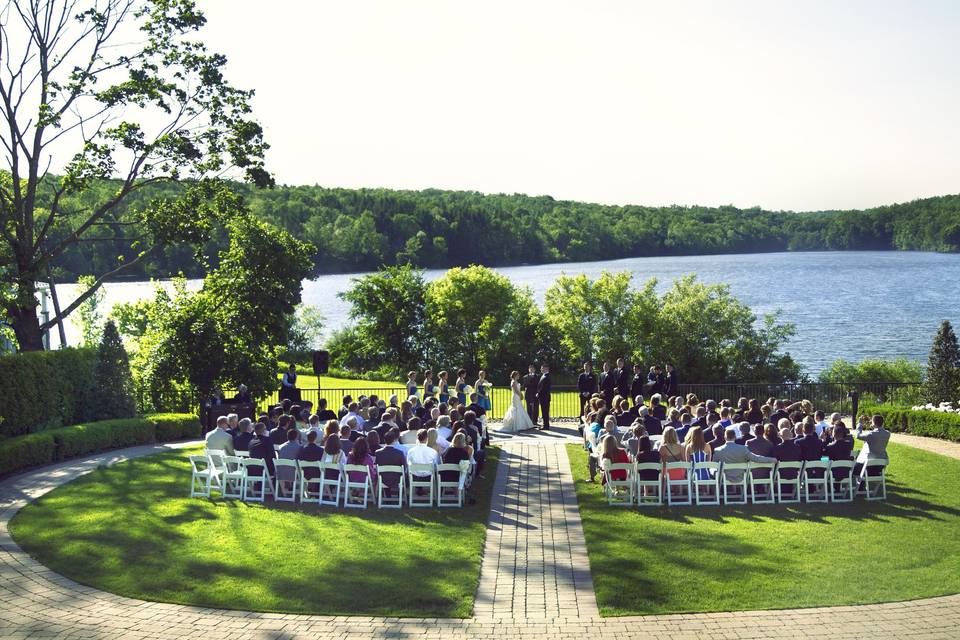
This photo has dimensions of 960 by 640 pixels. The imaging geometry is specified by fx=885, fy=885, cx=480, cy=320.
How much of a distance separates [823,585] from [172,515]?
31.7ft

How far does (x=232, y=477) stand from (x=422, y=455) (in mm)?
3526

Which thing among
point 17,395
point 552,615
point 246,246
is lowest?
point 552,615

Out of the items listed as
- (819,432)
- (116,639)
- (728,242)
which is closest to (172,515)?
(116,639)

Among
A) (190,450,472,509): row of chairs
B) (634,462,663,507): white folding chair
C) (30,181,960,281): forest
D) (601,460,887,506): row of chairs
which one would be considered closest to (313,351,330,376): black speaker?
(190,450,472,509): row of chairs

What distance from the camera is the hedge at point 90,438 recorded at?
18375 millimetres

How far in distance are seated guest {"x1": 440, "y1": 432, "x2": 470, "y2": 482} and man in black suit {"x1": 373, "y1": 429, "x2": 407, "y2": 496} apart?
69 cm

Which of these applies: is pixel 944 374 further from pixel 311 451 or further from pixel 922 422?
pixel 311 451

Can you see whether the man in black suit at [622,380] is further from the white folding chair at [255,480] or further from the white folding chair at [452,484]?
the white folding chair at [255,480]

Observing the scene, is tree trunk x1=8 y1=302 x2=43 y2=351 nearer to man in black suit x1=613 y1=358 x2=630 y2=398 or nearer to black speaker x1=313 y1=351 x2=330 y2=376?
black speaker x1=313 y1=351 x2=330 y2=376

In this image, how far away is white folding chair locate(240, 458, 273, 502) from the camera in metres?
14.8

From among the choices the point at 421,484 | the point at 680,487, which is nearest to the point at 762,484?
the point at 680,487

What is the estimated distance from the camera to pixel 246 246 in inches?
1035

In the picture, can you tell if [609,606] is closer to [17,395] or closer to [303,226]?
[17,395]

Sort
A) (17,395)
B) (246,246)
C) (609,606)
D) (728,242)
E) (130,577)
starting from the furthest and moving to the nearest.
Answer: (728,242) < (246,246) < (17,395) < (130,577) < (609,606)
